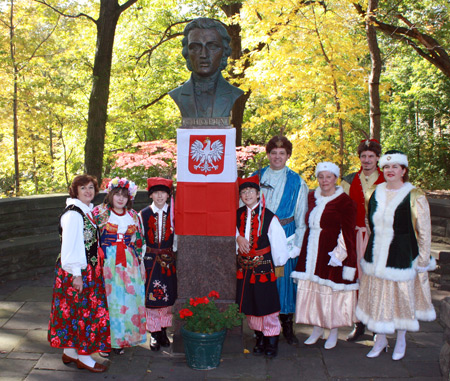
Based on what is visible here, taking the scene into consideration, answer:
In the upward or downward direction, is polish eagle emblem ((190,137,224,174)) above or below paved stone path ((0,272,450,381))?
above

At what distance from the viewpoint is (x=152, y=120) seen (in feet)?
43.8

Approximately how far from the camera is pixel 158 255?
13.7 ft

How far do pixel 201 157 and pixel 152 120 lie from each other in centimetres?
962

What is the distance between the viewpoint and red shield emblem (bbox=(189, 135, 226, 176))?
13.3 feet

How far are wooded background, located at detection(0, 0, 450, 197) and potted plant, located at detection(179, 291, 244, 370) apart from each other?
4897mm

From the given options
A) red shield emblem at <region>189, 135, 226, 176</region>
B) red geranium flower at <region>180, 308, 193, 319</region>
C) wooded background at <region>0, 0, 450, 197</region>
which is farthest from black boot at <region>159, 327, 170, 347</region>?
wooded background at <region>0, 0, 450, 197</region>

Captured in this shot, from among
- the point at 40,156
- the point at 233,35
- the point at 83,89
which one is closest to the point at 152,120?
the point at 83,89

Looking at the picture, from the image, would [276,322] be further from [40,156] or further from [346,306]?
[40,156]

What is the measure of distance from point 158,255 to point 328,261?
1.54 metres

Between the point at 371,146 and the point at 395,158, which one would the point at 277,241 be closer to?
the point at 395,158

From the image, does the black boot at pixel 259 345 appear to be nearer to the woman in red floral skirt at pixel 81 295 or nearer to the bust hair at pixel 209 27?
the woman in red floral skirt at pixel 81 295

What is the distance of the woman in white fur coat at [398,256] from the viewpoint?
379 centimetres

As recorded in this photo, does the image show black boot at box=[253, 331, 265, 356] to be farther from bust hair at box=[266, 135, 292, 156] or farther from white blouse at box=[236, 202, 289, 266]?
bust hair at box=[266, 135, 292, 156]

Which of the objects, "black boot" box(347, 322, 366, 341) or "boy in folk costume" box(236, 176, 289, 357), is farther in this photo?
"black boot" box(347, 322, 366, 341)
